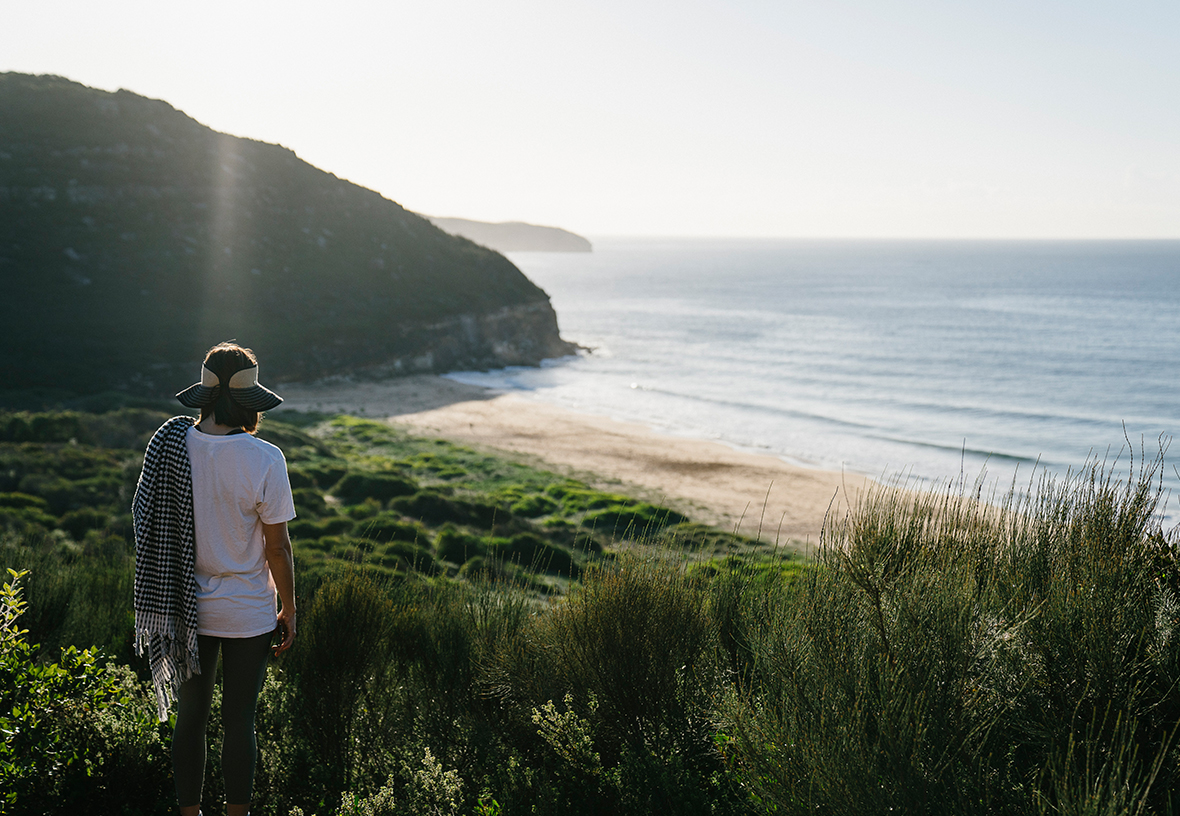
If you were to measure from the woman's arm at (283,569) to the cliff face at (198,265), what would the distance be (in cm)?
3095

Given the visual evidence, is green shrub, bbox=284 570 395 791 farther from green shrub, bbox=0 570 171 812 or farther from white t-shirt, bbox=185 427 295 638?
white t-shirt, bbox=185 427 295 638

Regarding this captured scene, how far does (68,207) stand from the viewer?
4028 centimetres

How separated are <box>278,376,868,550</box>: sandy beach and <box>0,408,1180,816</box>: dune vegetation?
1116 centimetres

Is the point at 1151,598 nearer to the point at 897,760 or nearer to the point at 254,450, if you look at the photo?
the point at 897,760

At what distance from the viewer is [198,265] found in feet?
136

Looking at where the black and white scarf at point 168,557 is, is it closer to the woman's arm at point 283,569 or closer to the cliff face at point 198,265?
the woman's arm at point 283,569

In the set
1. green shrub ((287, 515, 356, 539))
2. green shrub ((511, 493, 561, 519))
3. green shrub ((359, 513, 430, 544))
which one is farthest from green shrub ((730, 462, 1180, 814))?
green shrub ((511, 493, 561, 519))

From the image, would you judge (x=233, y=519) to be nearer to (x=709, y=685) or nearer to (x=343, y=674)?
(x=343, y=674)

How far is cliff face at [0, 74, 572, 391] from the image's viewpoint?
3409cm

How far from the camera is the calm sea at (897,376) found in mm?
28047

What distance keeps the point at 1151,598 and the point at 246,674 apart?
386cm

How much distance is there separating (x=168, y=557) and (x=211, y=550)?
6.4 inches

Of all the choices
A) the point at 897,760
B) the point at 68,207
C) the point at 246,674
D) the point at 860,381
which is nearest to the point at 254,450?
the point at 246,674

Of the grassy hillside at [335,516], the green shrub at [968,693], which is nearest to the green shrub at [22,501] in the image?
the grassy hillside at [335,516]
